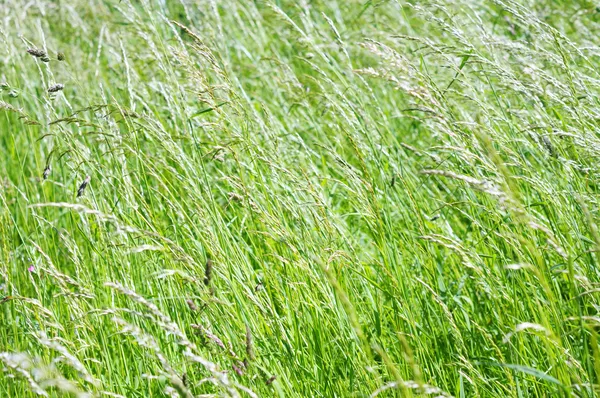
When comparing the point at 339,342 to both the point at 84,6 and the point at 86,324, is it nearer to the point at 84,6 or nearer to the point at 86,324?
the point at 86,324

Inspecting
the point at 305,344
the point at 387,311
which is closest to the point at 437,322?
the point at 387,311

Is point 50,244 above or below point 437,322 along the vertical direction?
below

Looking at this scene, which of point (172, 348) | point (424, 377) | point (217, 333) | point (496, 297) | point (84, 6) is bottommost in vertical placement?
point (84, 6)

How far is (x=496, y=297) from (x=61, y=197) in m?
2.13

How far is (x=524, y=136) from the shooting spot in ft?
8.22

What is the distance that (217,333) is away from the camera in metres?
2.03

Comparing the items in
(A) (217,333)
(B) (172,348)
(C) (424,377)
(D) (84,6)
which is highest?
(C) (424,377)

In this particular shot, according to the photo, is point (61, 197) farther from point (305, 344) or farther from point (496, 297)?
point (496, 297)

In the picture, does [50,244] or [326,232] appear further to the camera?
[50,244]

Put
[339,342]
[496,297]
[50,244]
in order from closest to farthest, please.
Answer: [496,297]
[339,342]
[50,244]

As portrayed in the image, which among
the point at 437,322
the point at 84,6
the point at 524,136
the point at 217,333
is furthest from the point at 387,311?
the point at 84,6

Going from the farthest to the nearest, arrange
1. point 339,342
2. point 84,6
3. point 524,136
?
point 84,6
point 524,136
point 339,342

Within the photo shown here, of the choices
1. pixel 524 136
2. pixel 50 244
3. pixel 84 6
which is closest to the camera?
pixel 524 136

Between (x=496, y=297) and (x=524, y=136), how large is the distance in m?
0.86
